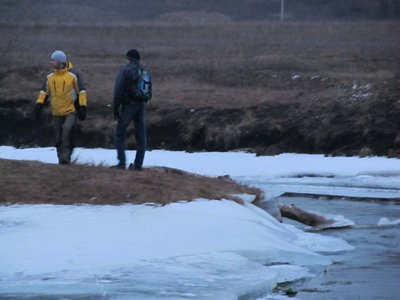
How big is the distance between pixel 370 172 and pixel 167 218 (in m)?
11.1

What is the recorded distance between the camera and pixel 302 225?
51.3 ft

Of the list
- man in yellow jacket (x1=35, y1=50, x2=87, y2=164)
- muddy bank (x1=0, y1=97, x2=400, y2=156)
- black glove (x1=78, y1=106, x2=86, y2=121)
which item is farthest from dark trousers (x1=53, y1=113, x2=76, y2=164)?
muddy bank (x1=0, y1=97, x2=400, y2=156)

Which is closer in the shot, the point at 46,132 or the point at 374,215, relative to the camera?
the point at 374,215

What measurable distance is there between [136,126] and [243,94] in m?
15.3

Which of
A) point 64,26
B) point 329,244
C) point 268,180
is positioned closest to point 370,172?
point 268,180

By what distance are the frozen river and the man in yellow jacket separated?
2717mm

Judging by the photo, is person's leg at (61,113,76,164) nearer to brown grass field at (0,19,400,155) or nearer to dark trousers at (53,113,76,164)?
dark trousers at (53,113,76,164)

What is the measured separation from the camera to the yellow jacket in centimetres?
1536

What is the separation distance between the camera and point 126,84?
15.1 meters

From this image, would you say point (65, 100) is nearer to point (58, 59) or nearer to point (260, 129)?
point (58, 59)

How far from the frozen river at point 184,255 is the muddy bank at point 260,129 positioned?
35.6ft

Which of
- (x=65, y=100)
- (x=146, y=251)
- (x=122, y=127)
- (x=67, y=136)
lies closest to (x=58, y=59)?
(x=65, y=100)

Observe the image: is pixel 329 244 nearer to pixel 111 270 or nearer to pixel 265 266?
pixel 265 266

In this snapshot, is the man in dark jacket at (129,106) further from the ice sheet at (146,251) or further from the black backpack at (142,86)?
the ice sheet at (146,251)
